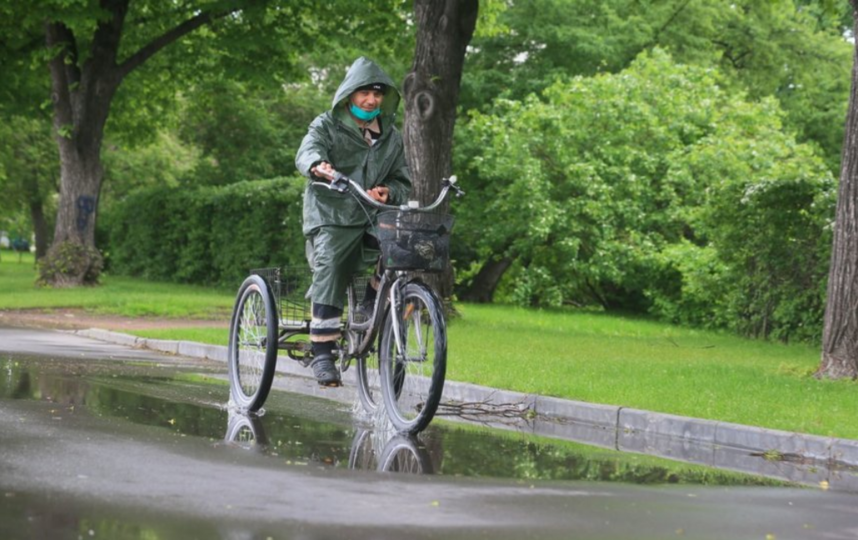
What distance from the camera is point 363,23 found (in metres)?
29.5

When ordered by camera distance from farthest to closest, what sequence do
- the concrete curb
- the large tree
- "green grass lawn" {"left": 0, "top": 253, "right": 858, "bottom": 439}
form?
1. the large tree
2. "green grass lawn" {"left": 0, "top": 253, "right": 858, "bottom": 439}
3. the concrete curb

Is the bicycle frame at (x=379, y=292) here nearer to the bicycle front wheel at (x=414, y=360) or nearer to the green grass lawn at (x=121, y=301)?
the bicycle front wheel at (x=414, y=360)

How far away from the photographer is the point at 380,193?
8758 millimetres

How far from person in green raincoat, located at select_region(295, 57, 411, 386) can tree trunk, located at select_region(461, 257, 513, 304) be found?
23.9 metres

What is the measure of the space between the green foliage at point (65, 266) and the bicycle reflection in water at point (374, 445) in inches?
812

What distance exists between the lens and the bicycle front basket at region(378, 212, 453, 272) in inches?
318

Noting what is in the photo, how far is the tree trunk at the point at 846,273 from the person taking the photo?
12312 millimetres

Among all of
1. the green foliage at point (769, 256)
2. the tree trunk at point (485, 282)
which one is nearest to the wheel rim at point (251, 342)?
the green foliage at point (769, 256)

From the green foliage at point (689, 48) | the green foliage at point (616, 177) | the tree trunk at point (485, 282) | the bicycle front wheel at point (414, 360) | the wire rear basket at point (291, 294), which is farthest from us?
the green foliage at point (689, 48)

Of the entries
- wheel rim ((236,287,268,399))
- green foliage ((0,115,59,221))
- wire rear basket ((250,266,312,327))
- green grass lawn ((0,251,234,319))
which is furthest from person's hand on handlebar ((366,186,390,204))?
green foliage ((0,115,59,221))

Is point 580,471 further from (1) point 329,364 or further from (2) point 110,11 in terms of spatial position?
(2) point 110,11

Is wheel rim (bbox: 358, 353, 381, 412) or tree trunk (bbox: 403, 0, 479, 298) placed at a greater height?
tree trunk (bbox: 403, 0, 479, 298)

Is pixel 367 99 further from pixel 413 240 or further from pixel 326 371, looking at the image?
pixel 326 371

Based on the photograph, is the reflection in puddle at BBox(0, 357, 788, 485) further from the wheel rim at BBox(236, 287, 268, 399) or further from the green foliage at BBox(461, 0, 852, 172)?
the green foliage at BBox(461, 0, 852, 172)
